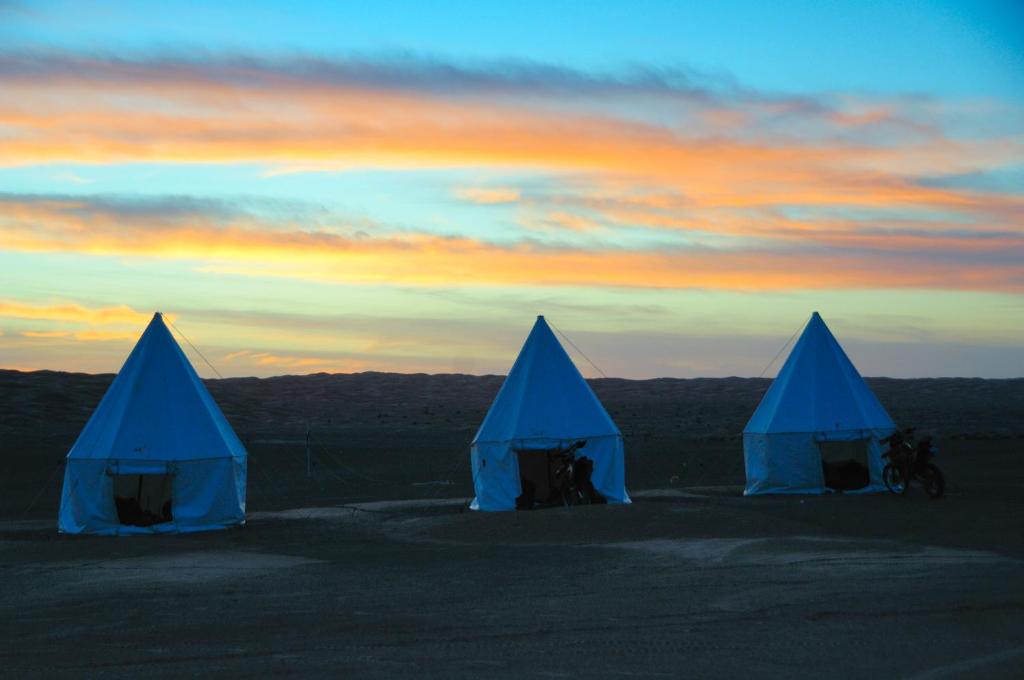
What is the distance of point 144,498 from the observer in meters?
26.5

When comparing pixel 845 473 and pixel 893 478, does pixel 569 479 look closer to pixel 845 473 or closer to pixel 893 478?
pixel 893 478

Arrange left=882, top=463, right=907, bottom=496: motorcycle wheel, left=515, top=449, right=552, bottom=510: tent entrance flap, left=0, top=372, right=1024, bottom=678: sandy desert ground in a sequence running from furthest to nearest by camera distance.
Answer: left=515, top=449, right=552, bottom=510: tent entrance flap < left=882, top=463, right=907, bottom=496: motorcycle wheel < left=0, top=372, right=1024, bottom=678: sandy desert ground

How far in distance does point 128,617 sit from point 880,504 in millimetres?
14101

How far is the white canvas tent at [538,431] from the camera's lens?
82.9 ft

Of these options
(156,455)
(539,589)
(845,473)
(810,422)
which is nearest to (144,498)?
(156,455)

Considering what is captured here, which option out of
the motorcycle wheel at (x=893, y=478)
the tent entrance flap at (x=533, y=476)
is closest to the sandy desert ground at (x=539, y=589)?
the motorcycle wheel at (x=893, y=478)

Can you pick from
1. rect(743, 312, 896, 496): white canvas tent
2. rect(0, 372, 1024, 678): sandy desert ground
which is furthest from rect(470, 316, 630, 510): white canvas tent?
rect(743, 312, 896, 496): white canvas tent

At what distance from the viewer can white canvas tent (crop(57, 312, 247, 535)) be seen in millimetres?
23438

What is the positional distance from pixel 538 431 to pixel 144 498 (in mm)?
8075

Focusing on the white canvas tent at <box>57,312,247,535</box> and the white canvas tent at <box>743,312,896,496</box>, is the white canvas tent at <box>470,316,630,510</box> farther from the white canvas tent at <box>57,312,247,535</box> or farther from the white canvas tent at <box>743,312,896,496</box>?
the white canvas tent at <box>57,312,247,535</box>

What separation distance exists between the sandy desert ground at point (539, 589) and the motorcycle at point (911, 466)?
43 centimetres

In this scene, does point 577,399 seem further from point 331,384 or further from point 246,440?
point 331,384

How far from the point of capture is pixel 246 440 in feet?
172

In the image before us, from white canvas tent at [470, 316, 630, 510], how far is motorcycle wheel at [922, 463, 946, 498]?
5610 millimetres
